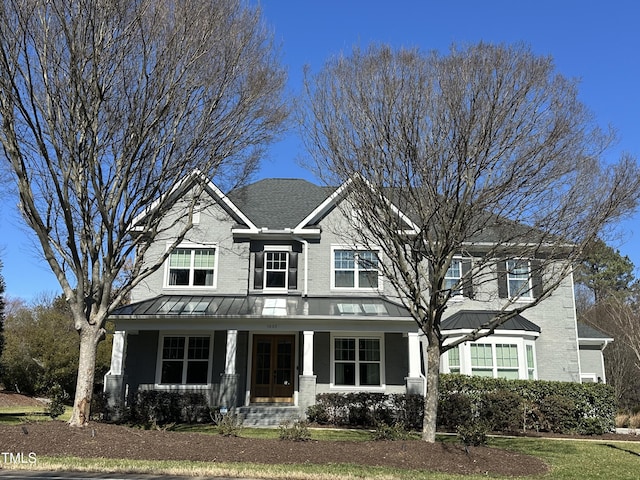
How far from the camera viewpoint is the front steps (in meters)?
16.8

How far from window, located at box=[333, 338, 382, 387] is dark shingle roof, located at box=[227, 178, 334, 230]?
5.18 meters

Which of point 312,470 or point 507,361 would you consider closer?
point 312,470

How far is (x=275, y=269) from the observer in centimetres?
2023

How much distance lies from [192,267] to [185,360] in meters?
3.44

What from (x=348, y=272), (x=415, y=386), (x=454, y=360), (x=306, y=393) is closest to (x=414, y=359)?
(x=415, y=386)

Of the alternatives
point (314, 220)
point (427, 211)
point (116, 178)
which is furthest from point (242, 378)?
point (427, 211)

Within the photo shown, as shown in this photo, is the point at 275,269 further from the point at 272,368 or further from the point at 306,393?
the point at 306,393

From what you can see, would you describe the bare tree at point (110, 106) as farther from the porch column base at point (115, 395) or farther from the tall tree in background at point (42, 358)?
the tall tree in background at point (42, 358)

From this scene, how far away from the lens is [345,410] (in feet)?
55.4

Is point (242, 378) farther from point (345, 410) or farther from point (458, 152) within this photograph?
point (458, 152)

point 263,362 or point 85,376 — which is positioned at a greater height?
point 263,362

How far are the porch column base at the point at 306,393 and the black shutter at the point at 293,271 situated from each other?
13.1 feet

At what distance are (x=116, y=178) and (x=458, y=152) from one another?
24.9 ft

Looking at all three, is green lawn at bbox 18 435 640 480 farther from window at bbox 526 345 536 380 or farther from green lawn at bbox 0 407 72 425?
window at bbox 526 345 536 380
